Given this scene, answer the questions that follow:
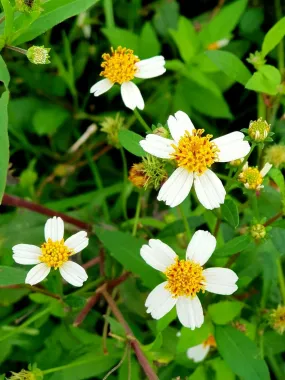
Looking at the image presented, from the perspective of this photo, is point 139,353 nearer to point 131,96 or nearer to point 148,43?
point 131,96

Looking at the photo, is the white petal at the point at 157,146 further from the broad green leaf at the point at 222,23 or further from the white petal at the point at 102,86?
→ the broad green leaf at the point at 222,23

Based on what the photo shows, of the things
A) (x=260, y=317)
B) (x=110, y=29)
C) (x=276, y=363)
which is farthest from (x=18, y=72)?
(x=276, y=363)

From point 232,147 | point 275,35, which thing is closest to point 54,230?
point 232,147

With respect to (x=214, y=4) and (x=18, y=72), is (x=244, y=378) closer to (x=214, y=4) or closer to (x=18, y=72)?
(x=18, y=72)

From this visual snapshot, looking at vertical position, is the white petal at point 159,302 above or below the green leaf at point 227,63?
below

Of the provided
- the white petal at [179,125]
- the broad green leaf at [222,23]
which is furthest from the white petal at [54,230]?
the broad green leaf at [222,23]

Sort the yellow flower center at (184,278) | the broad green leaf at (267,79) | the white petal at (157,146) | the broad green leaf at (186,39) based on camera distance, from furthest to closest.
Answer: the broad green leaf at (186,39), the broad green leaf at (267,79), the yellow flower center at (184,278), the white petal at (157,146)

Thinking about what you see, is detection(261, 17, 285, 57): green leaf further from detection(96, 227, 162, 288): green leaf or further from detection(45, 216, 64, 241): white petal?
detection(45, 216, 64, 241): white petal
